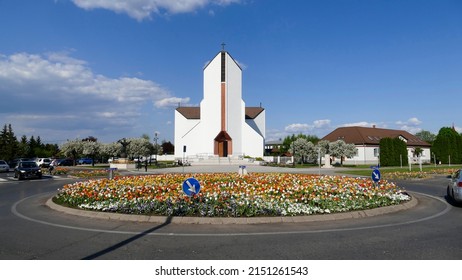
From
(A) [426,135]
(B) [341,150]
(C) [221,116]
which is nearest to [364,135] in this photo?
(B) [341,150]

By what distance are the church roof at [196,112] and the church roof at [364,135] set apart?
16866 mm

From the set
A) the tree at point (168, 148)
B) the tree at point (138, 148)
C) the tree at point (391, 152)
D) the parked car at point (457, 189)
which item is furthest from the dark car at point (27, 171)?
the tree at point (168, 148)

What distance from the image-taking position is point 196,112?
84.8 meters

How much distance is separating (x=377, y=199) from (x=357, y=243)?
5.40 metres

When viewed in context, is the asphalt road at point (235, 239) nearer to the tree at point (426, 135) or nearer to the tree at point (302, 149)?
the tree at point (302, 149)

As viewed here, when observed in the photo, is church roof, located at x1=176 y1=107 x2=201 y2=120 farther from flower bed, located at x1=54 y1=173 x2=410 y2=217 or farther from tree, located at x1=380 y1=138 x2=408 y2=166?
flower bed, located at x1=54 y1=173 x2=410 y2=217

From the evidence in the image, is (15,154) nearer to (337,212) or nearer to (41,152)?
(41,152)

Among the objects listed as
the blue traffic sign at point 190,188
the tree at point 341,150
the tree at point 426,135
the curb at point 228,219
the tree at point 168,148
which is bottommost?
the curb at point 228,219

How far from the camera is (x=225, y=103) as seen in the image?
65312mm

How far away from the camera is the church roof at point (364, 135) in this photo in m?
70.8

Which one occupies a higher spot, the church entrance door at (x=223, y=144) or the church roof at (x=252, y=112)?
the church roof at (x=252, y=112)

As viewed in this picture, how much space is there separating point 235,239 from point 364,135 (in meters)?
70.8

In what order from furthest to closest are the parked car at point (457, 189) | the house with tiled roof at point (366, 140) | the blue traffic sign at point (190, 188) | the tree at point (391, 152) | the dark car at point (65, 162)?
1. the house with tiled roof at point (366, 140)
2. the dark car at point (65, 162)
3. the tree at point (391, 152)
4. the parked car at point (457, 189)
5. the blue traffic sign at point (190, 188)

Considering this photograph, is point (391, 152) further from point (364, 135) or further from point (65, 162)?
point (65, 162)
